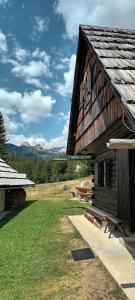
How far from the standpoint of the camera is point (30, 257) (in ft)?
27.8

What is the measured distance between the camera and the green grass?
6.50 metres

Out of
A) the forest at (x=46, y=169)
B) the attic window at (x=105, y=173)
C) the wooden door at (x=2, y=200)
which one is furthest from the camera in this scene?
the forest at (x=46, y=169)

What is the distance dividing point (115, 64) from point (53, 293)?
16.8 feet

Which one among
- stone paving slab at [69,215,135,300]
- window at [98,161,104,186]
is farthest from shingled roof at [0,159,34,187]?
stone paving slab at [69,215,135,300]

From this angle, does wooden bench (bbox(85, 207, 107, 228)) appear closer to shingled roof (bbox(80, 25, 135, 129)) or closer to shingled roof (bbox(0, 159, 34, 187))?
shingled roof (bbox(0, 159, 34, 187))

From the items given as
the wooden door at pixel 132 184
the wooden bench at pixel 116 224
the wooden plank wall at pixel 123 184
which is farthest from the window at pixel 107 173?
the wooden door at pixel 132 184

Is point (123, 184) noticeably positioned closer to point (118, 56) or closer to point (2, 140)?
point (118, 56)

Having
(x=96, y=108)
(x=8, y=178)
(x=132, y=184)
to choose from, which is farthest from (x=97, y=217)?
(x=8, y=178)

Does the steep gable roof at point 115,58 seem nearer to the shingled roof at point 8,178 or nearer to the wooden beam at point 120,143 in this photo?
the wooden beam at point 120,143

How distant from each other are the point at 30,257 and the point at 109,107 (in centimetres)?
424

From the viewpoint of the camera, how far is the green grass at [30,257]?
6.50m

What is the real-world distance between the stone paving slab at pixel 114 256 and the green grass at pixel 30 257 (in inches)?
28.4

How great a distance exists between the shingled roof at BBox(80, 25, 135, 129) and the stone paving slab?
9.17ft

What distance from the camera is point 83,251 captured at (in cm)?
861
